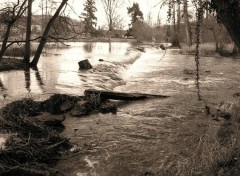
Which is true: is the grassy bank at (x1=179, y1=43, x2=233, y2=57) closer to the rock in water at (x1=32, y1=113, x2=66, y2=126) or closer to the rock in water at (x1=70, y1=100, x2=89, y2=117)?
the rock in water at (x1=70, y1=100, x2=89, y2=117)

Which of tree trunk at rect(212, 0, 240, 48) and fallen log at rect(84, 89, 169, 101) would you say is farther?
fallen log at rect(84, 89, 169, 101)

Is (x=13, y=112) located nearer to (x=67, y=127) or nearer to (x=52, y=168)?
(x=67, y=127)

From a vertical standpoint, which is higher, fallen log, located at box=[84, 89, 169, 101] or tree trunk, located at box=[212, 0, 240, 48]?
tree trunk, located at box=[212, 0, 240, 48]

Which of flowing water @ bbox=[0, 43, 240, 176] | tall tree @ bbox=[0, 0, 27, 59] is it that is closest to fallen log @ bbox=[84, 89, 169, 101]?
flowing water @ bbox=[0, 43, 240, 176]

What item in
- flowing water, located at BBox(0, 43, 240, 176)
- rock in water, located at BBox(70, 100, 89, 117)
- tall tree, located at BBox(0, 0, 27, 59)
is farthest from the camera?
rock in water, located at BBox(70, 100, 89, 117)

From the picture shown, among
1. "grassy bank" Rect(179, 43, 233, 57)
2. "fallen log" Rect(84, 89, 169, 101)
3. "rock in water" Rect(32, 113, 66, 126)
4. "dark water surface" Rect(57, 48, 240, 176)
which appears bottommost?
"dark water surface" Rect(57, 48, 240, 176)

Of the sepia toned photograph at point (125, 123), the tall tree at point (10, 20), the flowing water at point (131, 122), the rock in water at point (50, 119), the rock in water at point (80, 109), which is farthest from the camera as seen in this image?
the rock in water at point (80, 109)

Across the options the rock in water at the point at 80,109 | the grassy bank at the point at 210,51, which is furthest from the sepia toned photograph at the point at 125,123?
the grassy bank at the point at 210,51

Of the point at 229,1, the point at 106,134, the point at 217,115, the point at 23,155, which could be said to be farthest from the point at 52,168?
the point at 217,115

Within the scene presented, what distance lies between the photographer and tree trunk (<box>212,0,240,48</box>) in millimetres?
3727

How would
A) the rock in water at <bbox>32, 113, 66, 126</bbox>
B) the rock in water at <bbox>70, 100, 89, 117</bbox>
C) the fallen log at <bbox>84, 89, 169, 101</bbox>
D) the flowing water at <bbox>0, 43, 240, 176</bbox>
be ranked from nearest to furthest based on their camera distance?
the flowing water at <bbox>0, 43, 240, 176</bbox>
the rock in water at <bbox>32, 113, 66, 126</bbox>
the rock in water at <bbox>70, 100, 89, 117</bbox>
the fallen log at <bbox>84, 89, 169, 101</bbox>

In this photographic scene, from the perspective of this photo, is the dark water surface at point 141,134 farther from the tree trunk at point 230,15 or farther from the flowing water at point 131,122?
the tree trunk at point 230,15

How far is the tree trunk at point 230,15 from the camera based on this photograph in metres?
3.73

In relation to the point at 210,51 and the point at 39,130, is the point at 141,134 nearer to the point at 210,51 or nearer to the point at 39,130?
the point at 39,130
